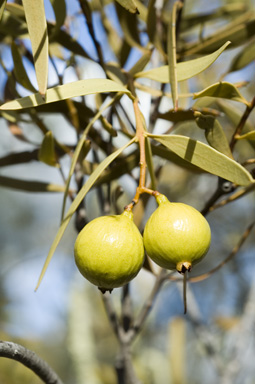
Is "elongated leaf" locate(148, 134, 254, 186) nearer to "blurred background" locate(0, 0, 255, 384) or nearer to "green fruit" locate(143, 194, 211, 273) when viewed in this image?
"green fruit" locate(143, 194, 211, 273)

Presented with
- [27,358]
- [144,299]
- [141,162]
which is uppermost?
[141,162]

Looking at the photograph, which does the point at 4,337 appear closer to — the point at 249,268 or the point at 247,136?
the point at 247,136

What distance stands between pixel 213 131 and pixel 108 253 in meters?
0.19

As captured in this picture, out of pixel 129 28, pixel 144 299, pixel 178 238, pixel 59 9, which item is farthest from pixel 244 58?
pixel 144 299

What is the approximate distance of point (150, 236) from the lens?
46cm

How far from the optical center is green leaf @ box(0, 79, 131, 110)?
46 cm

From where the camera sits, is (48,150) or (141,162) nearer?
(141,162)

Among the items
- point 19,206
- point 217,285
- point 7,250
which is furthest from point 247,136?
point 19,206

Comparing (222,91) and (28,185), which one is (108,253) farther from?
(28,185)

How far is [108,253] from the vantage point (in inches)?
17.5

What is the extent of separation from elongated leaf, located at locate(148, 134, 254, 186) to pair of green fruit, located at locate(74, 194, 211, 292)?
5cm

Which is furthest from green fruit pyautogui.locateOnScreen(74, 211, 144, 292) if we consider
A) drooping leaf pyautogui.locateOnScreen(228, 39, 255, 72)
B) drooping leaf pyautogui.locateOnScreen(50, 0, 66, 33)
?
drooping leaf pyautogui.locateOnScreen(228, 39, 255, 72)

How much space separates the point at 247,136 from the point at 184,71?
11 centimetres

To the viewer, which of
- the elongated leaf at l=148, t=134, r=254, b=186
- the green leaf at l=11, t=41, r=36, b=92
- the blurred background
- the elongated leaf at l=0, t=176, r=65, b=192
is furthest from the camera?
the blurred background
